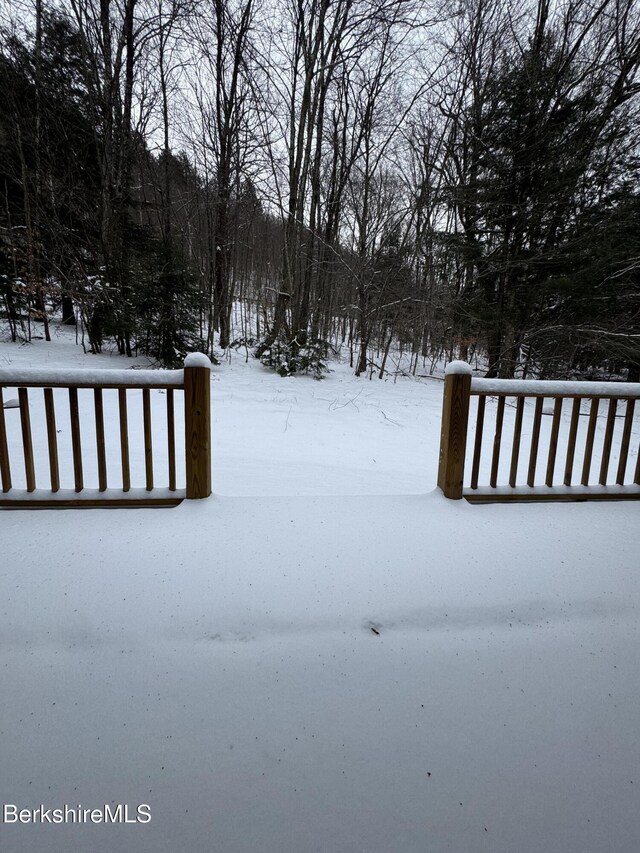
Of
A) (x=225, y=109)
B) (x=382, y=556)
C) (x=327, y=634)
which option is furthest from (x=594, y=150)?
(x=327, y=634)

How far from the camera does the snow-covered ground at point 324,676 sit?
1.07 metres

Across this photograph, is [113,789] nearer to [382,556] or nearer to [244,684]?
[244,684]

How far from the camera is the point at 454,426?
2.72 metres

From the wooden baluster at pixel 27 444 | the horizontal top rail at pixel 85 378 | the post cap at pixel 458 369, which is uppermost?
the post cap at pixel 458 369

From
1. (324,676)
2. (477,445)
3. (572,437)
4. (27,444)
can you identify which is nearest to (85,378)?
(27,444)

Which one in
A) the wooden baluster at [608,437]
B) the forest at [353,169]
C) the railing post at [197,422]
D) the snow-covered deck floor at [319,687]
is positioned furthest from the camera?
the forest at [353,169]

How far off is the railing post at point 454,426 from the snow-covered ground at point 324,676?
0.25 metres

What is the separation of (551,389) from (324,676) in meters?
2.34

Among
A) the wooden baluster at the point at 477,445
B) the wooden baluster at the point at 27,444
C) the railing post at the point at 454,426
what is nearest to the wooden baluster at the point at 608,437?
the wooden baluster at the point at 477,445

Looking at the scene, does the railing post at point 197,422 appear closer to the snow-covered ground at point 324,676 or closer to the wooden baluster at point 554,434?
the snow-covered ground at point 324,676

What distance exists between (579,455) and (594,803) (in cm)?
554

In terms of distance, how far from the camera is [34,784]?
1108 mm

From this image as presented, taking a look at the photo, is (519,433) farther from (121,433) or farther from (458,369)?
(121,433)

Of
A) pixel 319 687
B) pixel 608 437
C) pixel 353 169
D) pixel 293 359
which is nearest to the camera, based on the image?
pixel 319 687
